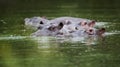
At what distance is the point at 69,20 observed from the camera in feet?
64.0

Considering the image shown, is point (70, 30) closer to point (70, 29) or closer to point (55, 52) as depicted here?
point (70, 29)

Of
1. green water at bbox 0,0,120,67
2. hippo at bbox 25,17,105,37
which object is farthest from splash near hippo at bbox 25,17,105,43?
green water at bbox 0,0,120,67

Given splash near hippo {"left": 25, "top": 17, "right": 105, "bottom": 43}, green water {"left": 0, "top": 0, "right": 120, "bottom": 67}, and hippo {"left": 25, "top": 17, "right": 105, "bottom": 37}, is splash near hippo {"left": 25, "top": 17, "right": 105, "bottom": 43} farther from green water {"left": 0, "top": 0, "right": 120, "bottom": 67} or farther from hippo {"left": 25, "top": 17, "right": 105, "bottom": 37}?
green water {"left": 0, "top": 0, "right": 120, "bottom": 67}

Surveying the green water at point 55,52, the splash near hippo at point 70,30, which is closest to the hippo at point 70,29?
the splash near hippo at point 70,30

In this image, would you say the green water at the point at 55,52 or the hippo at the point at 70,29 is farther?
the hippo at the point at 70,29

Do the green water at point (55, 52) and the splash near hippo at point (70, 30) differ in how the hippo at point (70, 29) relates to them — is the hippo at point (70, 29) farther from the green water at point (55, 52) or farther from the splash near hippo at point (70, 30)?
the green water at point (55, 52)

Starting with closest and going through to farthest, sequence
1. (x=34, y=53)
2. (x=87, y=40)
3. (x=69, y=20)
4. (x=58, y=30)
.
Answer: (x=34, y=53)
(x=87, y=40)
(x=58, y=30)
(x=69, y=20)

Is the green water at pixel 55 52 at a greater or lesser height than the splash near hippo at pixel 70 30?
lesser

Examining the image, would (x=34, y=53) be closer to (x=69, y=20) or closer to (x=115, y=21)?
(x=69, y=20)

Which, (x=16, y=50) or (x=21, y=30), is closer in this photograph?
(x=16, y=50)

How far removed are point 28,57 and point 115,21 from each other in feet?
25.9

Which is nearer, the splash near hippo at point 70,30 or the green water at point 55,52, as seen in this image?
the green water at point 55,52

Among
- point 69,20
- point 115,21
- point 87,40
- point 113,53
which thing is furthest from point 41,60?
point 115,21

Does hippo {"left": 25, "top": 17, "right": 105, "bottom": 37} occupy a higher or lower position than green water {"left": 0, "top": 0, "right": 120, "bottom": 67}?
higher
